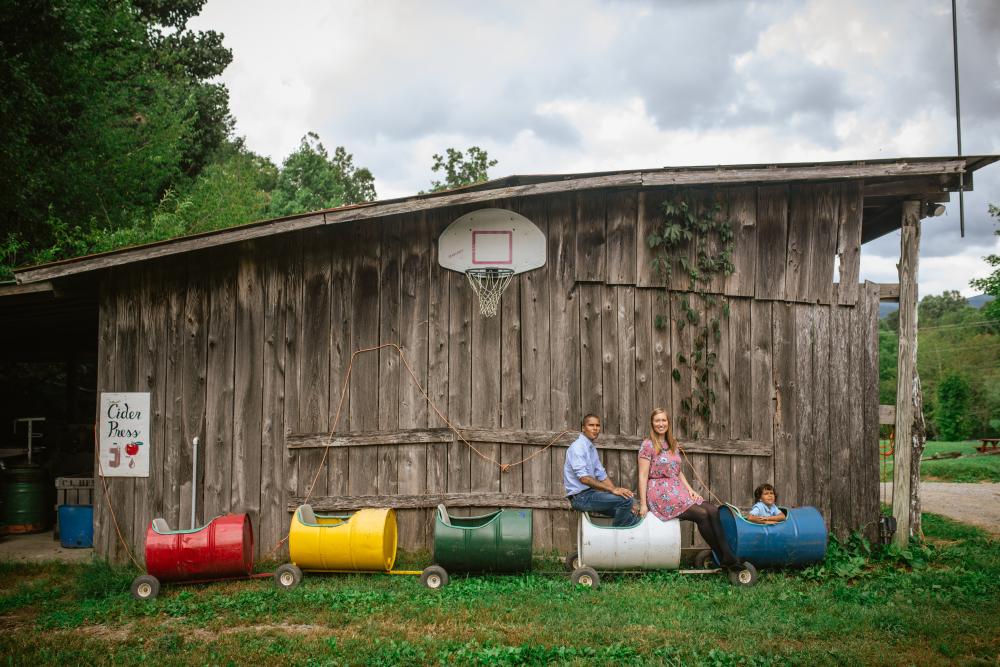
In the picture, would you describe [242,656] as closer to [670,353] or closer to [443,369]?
[443,369]

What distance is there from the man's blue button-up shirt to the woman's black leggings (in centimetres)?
92

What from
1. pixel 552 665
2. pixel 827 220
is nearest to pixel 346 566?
pixel 552 665

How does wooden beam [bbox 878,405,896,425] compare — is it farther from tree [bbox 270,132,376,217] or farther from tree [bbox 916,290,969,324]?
tree [bbox 916,290,969,324]

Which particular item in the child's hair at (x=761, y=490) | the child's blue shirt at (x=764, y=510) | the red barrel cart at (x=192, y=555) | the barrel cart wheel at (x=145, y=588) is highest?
the child's hair at (x=761, y=490)

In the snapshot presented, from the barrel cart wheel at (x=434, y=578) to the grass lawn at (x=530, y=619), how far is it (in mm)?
97

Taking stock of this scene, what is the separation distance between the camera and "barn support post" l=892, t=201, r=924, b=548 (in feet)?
27.7

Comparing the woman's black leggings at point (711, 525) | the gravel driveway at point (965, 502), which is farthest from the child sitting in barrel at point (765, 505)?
the gravel driveway at point (965, 502)

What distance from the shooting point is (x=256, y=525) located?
8148 mm

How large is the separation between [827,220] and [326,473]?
613 centimetres

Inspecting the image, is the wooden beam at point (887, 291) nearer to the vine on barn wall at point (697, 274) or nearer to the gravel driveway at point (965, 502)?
the vine on barn wall at point (697, 274)

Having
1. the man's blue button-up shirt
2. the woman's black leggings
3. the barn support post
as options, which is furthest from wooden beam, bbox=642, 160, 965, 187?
the woman's black leggings

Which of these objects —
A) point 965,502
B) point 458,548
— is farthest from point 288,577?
point 965,502

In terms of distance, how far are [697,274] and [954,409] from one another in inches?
1543

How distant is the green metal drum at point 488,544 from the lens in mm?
7086
